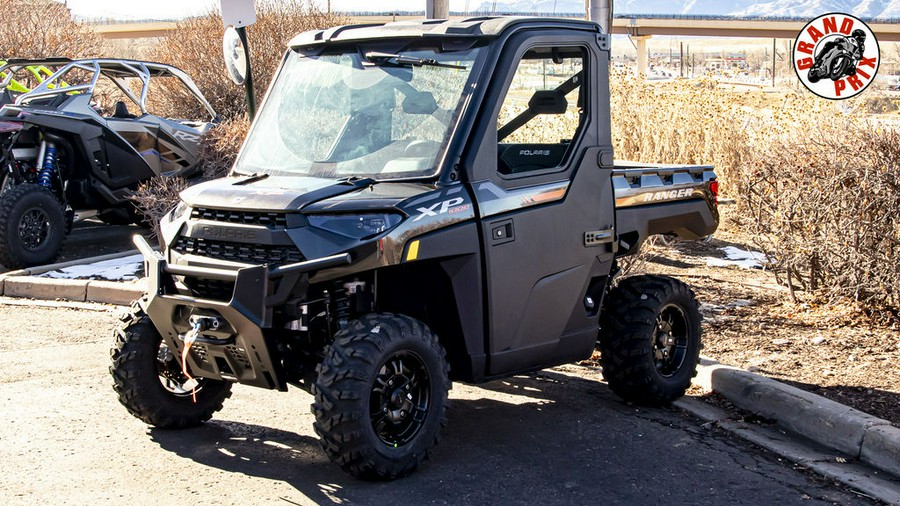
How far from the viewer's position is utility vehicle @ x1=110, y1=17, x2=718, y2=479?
17.4 ft

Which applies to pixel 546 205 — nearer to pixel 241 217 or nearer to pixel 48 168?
pixel 241 217

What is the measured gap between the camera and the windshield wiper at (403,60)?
5.94 m

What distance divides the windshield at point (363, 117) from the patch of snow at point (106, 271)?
4991mm

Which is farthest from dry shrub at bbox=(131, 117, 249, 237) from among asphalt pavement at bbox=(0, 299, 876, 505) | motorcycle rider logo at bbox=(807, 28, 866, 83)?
motorcycle rider logo at bbox=(807, 28, 866, 83)

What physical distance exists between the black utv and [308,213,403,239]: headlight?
6.87 meters

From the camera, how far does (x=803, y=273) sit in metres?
9.65

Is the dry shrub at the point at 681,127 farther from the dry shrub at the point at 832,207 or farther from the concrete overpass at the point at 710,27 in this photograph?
the concrete overpass at the point at 710,27

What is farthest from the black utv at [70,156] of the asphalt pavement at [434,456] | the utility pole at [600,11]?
the utility pole at [600,11]

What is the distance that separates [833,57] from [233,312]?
19.6ft

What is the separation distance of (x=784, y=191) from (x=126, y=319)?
5.24 metres

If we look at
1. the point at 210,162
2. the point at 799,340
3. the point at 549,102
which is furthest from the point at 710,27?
the point at 549,102

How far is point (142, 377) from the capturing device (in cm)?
604

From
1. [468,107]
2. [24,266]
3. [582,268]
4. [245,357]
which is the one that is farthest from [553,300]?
[24,266]

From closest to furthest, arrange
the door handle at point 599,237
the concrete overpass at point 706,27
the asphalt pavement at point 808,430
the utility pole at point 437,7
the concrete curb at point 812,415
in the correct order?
the asphalt pavement at point 808,430 → the concrete curb at point 812,415 → the door handle at point 599,237 → the utility pole at point 437,7 → the concrete overpass at point 706,27
